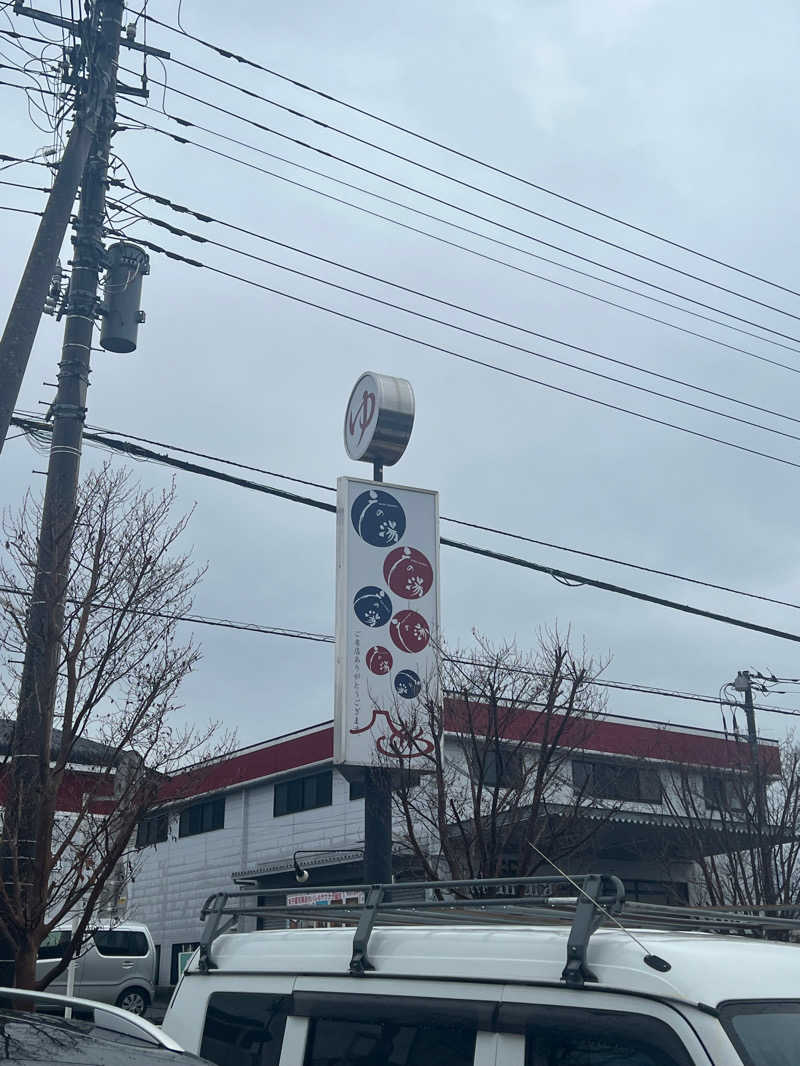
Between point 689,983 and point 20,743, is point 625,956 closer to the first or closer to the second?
point 689,983

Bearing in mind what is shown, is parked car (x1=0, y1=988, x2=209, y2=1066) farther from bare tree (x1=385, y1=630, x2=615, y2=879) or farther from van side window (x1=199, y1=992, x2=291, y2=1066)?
bare tree (x1=385, y1=630, x2=615, y2=879)

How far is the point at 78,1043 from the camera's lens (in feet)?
10.9

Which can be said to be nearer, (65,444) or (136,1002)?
(65,444)

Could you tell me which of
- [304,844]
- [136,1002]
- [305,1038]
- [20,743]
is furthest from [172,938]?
[305,1038]

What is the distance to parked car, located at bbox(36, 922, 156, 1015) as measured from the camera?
2169cm

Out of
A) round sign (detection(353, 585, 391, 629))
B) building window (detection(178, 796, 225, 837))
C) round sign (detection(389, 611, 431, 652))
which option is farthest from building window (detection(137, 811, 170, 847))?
building window (detection(178, 796, 225, 837))

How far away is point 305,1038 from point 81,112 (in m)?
10.4

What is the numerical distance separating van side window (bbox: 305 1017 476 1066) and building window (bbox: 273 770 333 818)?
2502cm

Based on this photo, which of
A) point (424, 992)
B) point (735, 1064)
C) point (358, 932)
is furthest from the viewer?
point (358, 932)

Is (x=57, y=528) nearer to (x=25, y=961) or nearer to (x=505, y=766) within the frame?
(x=25, y=961)

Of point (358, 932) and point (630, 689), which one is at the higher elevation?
point (630, 689)

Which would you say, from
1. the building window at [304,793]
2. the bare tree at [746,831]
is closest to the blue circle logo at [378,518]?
the bare tree at [746,831]

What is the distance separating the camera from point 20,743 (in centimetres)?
980

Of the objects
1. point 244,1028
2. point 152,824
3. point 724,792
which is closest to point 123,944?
point 152,824
